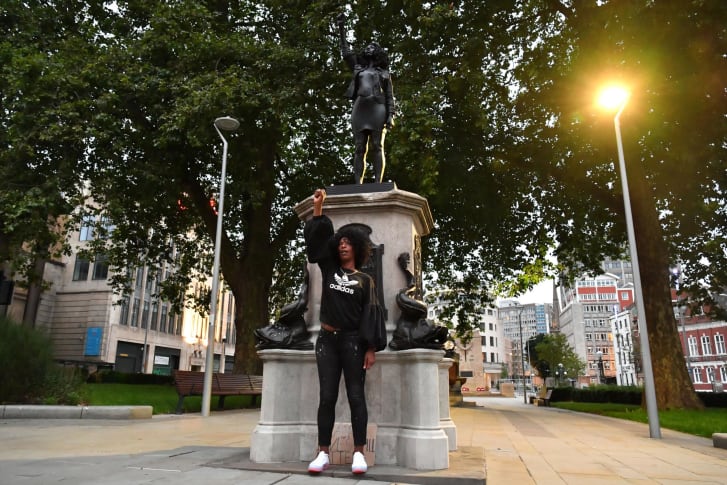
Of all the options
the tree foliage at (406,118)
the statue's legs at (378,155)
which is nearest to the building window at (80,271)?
the tree foliage at (406,118)

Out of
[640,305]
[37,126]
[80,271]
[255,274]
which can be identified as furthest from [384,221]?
[80,271]

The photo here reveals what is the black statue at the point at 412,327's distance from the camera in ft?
16.1

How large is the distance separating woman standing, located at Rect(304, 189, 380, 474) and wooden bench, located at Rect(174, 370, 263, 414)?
762 centimetres

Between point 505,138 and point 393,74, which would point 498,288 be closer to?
point 505,138

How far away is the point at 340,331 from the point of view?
437 cm

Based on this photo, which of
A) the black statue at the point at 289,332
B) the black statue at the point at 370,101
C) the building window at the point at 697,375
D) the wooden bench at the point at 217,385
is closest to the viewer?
the black statue at the point at 289,332

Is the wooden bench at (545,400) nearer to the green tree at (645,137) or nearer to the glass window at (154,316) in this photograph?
the green tree at (645,137)

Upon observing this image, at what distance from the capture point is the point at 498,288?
77.3 feet

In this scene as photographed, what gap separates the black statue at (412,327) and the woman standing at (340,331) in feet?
2.38

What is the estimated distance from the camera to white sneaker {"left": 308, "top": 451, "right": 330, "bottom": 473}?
4.09 meters

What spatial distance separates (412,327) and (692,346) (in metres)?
75.7

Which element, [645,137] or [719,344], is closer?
[645,137]

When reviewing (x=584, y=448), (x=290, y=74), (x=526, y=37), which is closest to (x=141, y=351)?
(x=290, y=74)

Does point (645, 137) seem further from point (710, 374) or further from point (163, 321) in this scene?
point (710, 374)
